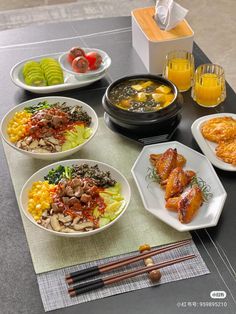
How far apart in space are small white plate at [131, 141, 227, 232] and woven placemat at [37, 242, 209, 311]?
10 centimetres

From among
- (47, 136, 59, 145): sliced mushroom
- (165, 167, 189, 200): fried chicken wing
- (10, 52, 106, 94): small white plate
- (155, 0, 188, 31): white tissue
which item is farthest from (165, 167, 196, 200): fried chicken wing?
(155, 0, 188, 31): white tissue

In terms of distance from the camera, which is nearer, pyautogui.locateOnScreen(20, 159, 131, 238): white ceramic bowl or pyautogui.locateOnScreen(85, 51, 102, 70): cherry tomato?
pyautogui.locateOnScreen(20, 159, 131, 238): white ceramic bowl

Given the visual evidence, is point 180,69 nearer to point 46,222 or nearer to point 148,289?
point 46,222

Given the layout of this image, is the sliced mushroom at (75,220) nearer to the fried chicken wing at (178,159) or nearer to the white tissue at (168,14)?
the fried chicken wing at (178,159)

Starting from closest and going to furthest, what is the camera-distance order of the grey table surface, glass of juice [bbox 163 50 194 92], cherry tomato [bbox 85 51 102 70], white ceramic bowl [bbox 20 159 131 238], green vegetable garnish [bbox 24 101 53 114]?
the grey table surface < white ceramic bowl [bbox 20 159 131 238] < green vegetable garnish [bbox 24 101 53 114] < glass of juice [bbox 163 50 194 92] < cherry tomato [bbox 85 51 102 70]

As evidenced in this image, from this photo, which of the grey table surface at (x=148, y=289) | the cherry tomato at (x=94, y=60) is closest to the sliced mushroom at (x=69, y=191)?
the grey table surface at (x=148, y=289)

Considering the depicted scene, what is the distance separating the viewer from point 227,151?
193cm

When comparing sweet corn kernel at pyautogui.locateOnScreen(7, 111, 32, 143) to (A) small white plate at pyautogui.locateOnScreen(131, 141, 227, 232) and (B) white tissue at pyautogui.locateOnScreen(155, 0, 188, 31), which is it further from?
(B) white tissue at pyautogui.locateOnScreen(155, 0, 188, 31)

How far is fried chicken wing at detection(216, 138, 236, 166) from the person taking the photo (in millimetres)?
1896

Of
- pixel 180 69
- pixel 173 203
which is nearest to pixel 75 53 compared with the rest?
pixel 180 69

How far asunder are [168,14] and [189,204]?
107 cm

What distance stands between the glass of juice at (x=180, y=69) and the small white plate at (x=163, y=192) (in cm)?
44

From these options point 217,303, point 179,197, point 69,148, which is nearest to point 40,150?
point 69,148

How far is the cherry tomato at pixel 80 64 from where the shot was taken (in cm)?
238
